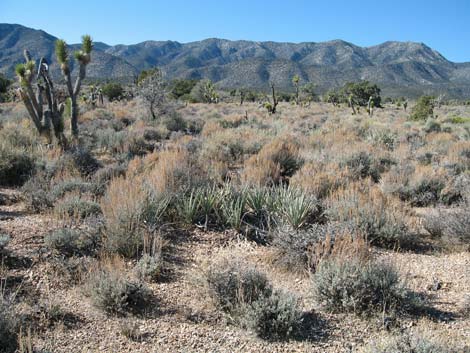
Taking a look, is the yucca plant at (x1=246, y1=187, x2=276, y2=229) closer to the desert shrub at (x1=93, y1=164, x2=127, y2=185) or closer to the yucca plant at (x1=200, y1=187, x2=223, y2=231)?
the yucca plant at (x1=200, y1=187, x2=223, y2=231)

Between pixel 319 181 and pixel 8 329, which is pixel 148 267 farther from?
pixel 319 181

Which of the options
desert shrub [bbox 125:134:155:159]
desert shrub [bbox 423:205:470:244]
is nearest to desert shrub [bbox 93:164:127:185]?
desert shrub [bbox 125:134:155:159]

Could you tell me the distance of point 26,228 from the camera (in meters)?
5.30

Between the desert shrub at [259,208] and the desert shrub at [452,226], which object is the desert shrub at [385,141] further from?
the desert shrub at [259,208]

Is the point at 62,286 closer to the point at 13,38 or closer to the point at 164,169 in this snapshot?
the point at 164,169

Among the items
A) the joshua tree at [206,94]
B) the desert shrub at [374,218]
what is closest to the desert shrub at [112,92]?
the joshua tree at [206,94]

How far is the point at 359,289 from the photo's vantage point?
3830 mm

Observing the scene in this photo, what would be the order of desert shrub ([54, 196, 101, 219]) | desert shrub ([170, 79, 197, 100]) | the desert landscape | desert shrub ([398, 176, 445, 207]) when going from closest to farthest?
the desert landscape < desert shrub ([54, 196, 101, 219]) < desert shrub ([398, 176, 445, 207]) < desert shrub ([170, 79, 197, 100])

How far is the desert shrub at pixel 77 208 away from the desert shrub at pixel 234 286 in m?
2.69

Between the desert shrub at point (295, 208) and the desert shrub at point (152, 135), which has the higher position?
the desert shrub at point (152, 135)

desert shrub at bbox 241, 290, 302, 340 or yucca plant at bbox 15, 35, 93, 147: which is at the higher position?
yucca plant at bbox 15, 35, 93, 147

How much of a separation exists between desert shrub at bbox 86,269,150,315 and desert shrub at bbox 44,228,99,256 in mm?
886

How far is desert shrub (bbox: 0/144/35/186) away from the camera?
812 cm

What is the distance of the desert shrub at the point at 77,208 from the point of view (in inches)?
224
